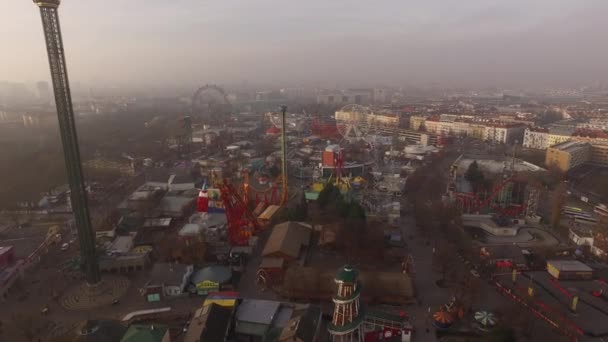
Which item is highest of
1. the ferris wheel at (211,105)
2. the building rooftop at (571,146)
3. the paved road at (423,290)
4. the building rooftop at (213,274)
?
the ferris wheel at (211,105)

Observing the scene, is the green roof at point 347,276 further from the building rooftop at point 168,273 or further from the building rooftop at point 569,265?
the building rooftop at point 569,265

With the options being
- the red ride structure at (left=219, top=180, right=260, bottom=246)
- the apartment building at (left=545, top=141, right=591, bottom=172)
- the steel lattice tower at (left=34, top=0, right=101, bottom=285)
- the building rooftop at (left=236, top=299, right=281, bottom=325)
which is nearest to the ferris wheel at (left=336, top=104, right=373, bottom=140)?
the apartment building at (left=545, top=141, right=591, bottom=172)

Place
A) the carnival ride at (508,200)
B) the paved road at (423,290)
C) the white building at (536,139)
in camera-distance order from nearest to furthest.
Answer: the paved road at (423,290)
the carnival ride at (508,200)
the white building at (536,139)

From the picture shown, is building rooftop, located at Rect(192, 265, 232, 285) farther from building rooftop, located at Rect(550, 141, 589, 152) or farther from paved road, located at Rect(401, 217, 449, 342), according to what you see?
building rooftop, located at Rect(550, 141, 589, 152)

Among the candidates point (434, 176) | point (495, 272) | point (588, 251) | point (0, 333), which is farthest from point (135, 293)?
point (434, 176)

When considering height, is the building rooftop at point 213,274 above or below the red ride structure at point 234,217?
below

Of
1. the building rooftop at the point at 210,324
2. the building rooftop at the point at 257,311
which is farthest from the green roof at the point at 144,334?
the building rooftop at the point at 257,311

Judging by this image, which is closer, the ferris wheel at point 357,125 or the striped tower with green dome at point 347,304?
the striped tower with green dome at point 347,304
